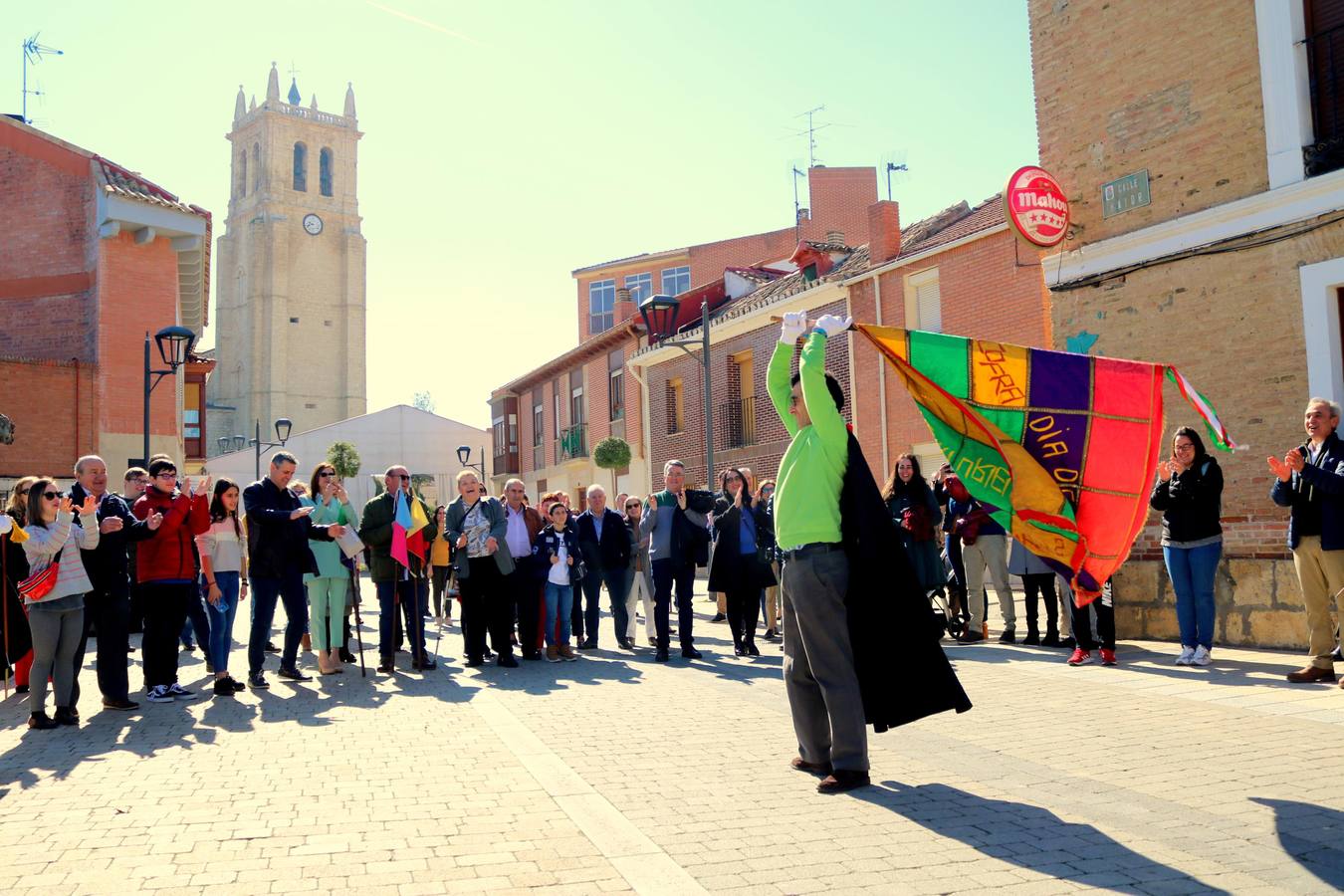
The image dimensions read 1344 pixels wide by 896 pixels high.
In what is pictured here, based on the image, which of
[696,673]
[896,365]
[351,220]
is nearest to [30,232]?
[696,673]

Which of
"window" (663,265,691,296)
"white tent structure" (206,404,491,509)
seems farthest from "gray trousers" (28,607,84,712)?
"white tent structure" (206,404,491,509)

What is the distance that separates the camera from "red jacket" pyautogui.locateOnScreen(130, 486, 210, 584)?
8.87 metres

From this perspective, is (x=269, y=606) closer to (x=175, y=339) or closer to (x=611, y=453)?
(x=175, y=339)

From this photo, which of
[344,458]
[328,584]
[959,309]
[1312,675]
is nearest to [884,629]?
[1312,675]

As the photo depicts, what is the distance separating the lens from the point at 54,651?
25.7 feet

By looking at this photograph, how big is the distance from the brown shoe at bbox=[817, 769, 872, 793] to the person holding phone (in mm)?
5802

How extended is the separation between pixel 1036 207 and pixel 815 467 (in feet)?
23.5

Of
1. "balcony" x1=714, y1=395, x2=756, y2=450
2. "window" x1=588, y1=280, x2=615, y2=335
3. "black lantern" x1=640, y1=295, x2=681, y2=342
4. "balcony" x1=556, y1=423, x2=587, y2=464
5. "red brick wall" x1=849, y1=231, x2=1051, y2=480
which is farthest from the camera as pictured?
"window" x1=588, y1=280, x2=615, y2=335

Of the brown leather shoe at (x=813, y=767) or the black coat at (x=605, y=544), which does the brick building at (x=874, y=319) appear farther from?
the brown leather shoe at (x=813, y=767)

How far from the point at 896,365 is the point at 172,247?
2246cm

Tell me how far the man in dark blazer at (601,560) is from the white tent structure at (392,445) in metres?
45.5

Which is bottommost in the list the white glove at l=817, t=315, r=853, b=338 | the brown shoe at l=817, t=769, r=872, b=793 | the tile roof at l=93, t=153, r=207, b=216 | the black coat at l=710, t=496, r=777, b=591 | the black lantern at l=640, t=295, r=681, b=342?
the brown shoe at l=817, t=769, r=872, b=793

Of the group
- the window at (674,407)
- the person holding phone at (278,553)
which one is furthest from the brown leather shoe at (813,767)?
the window at (674,407)

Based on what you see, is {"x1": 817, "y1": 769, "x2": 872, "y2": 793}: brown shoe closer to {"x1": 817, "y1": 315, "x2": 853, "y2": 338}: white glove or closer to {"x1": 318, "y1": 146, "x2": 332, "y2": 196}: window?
{"x1": 817, "y1": 315, "x2": 853, "y2": 338}: white glove
